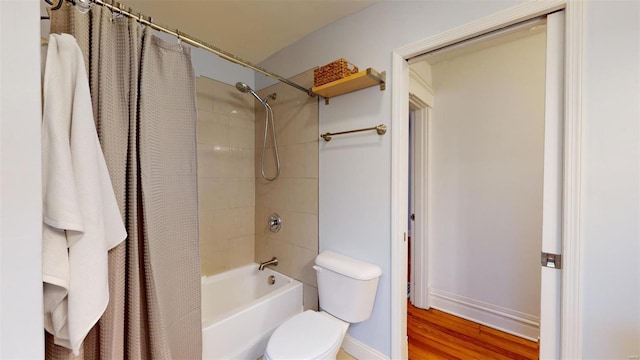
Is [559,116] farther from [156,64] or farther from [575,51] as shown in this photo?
[156,64]

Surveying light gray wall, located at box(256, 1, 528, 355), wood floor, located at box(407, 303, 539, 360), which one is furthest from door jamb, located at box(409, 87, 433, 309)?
light gray wall, located at box(256, 1, 528, 355)

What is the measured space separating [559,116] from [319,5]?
4.75ft

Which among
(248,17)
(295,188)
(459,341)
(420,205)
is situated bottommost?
(459,341)

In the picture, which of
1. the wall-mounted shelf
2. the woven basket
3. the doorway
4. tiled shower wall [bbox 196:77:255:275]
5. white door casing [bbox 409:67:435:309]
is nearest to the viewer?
the wall-mounted shelf

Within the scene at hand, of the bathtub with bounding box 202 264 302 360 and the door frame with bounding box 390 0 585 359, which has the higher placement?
the door frame with bounding box 390 0 585 359

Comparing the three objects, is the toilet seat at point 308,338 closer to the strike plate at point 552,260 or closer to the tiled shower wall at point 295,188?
the tiled shower wall at point 295,188

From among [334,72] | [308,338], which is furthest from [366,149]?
[308,338]

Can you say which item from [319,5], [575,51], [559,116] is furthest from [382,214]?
[319,5]

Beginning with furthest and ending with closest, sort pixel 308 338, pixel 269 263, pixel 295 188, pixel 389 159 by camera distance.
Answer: pixel 269 263 < pixel 295 188 < pixel 389 159 < pixel 308 338

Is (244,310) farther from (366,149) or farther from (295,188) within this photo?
(366,149)

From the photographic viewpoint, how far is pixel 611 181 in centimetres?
95

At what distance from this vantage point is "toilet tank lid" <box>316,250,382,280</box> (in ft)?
4.94

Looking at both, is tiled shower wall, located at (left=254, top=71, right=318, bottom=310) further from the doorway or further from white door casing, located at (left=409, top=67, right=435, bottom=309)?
white door casing, located at (left=409, top=67, right=435, bottom=309)

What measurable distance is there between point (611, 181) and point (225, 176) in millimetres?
2374
